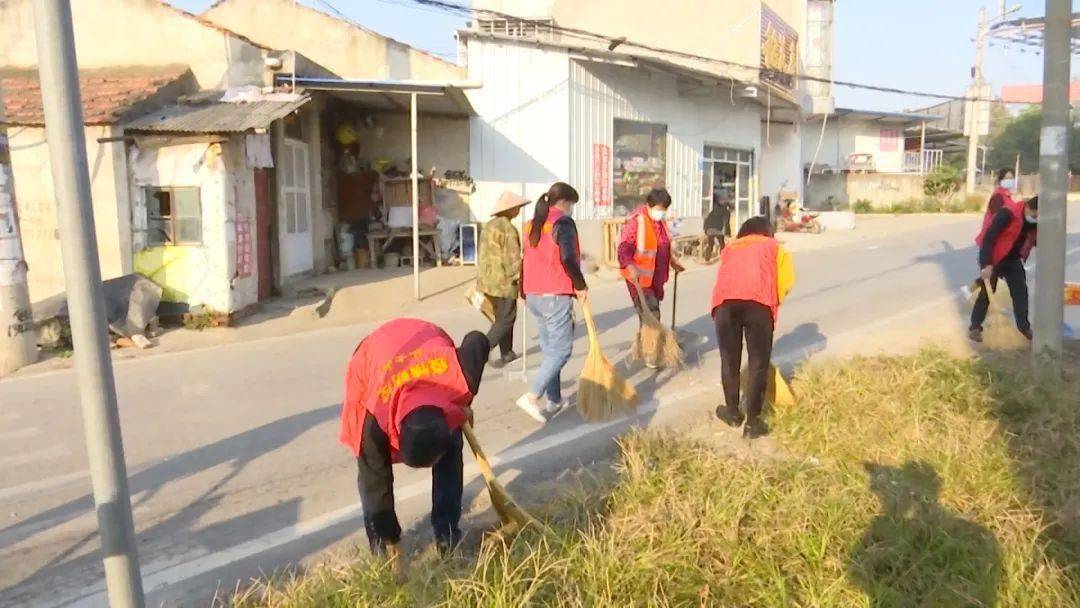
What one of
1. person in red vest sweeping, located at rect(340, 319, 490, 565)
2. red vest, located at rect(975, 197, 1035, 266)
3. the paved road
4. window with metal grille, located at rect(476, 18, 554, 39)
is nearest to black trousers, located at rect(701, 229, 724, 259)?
window with metal grille, located at rect(476, 18, 554, 39)

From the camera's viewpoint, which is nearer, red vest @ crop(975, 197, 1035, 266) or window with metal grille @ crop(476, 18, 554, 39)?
red vest @ crop(975, 197, 1035, 266)

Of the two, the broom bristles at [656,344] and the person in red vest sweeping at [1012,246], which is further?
the person in red vest sweeping at [1012,246]

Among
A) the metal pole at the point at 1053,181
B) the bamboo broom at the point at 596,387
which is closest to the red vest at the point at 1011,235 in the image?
the metal pole at the point at 1053,181

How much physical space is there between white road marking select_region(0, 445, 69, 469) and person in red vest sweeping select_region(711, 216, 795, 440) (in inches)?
171

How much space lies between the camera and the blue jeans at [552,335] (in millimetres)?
6059

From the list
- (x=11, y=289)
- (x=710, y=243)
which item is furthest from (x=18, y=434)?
(x=710, y=243)

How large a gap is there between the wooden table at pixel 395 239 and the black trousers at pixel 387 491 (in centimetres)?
1215

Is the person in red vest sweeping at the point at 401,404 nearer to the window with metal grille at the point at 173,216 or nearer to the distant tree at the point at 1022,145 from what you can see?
the window with metal grille at the point at 173,216

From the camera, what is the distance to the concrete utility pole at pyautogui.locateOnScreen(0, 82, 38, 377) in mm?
7723

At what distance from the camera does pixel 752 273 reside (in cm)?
546

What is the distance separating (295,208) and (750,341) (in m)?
9.92

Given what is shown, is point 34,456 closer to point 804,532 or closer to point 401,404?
point 401,404

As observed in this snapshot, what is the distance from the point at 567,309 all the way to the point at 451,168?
10.9 meters

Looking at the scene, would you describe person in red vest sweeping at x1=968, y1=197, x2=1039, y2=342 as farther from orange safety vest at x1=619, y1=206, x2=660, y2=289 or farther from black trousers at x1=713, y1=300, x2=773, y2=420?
black trousers at x1=713, y1=300, x2=773, y2=420
